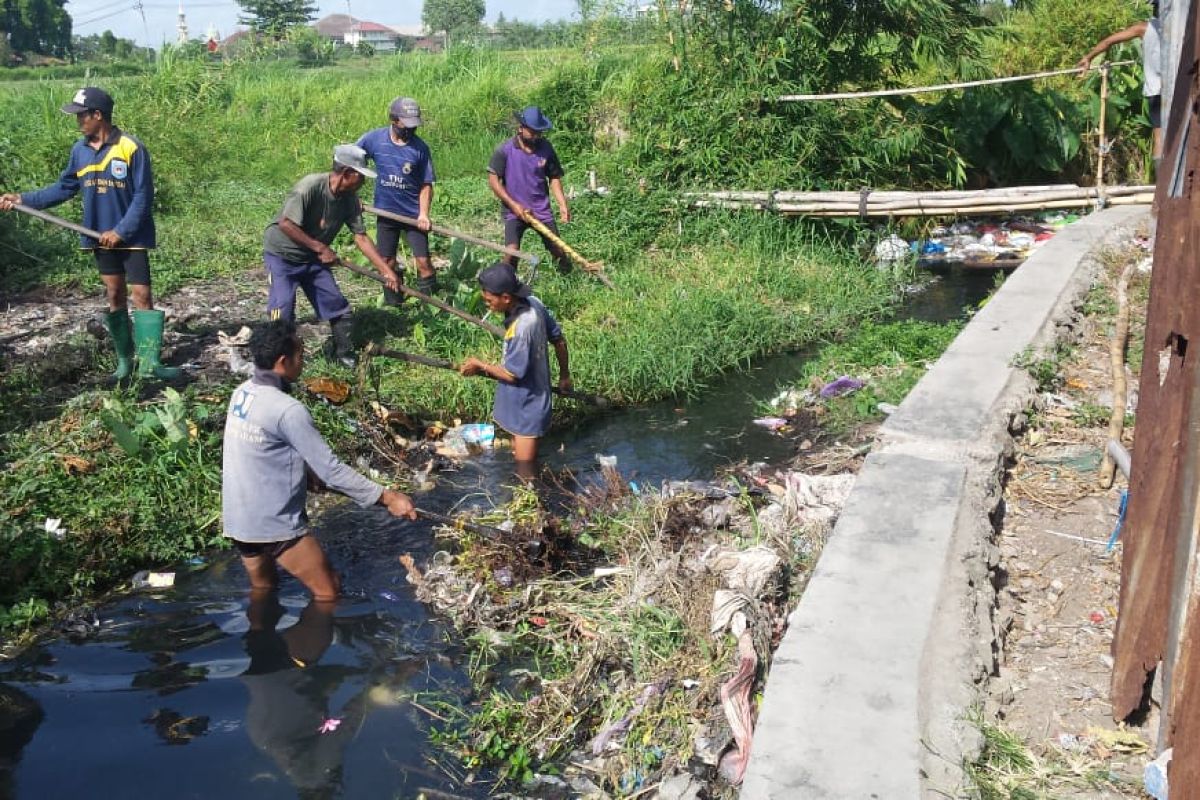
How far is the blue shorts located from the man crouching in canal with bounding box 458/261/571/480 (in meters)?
1.89

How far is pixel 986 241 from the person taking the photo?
12344mm

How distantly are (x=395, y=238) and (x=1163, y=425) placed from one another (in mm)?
7065

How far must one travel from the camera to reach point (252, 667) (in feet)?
15.3

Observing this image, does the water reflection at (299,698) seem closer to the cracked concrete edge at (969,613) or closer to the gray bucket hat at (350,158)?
the cracked concrete edge at (969,613)

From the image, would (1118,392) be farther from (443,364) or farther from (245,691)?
(245,691)

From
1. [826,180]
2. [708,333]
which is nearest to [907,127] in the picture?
[826,180]

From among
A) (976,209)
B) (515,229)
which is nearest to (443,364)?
(515,229)

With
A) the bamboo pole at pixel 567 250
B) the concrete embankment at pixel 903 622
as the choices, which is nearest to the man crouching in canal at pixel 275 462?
the concrete embankment at pixel 903 622

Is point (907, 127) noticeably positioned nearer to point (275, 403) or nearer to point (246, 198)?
point (246, 198)

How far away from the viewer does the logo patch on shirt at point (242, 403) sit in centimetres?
439

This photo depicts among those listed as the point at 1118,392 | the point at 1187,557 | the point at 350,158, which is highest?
the point at 350,158

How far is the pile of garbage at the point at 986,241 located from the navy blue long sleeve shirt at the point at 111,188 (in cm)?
→ 755

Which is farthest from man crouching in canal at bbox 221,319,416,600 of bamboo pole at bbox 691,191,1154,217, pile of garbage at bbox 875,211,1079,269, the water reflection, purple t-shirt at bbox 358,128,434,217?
pile of garbage at bbox 875,211,1079,269

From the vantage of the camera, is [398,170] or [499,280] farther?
[398,170]
